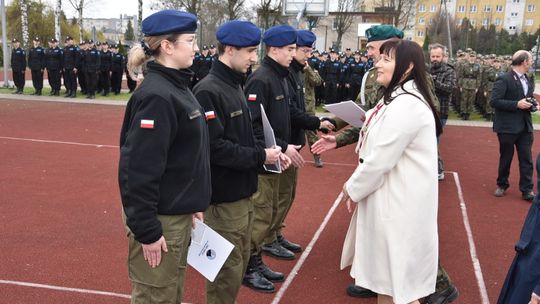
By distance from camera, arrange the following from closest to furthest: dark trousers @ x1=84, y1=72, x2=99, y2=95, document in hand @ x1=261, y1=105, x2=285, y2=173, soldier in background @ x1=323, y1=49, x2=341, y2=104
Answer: document in hand @ x1=261, y1=105, x2=285, y2=173 → soldier in background @ x1=323, y1=49, x2=341, y2=104 → dark trousers @ x1=84, y1=72, x2=99, y2=95

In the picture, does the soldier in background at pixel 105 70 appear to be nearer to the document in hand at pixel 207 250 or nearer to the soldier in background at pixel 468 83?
the soldier in background at pixel 468 83

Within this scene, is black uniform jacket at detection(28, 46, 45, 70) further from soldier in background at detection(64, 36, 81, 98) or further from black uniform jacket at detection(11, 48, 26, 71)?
soldier in background at detection(64, 36, 81, 98)

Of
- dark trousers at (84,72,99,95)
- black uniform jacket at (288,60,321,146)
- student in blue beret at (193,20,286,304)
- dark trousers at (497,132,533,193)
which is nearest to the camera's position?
student in blue beret at (193,20,286,304)

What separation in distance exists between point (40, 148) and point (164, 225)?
7.93m

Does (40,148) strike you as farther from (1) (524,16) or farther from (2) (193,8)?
(1) (524,16)

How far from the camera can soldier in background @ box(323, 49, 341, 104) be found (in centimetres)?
1752

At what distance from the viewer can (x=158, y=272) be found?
250cm

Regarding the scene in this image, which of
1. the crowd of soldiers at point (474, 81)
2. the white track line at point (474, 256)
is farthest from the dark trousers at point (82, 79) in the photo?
the white track line at point (474, 256)

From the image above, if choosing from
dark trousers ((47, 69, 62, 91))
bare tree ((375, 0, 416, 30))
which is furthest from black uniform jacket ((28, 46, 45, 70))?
bare tree ((375, 0, 416, 30))

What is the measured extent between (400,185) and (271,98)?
1.65 metres

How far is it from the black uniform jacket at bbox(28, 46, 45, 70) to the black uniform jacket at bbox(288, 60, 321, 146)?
15.5 m

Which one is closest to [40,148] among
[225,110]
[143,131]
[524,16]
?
[225,110]

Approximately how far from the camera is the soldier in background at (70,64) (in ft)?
58.5

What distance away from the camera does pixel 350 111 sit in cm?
Result: 413
